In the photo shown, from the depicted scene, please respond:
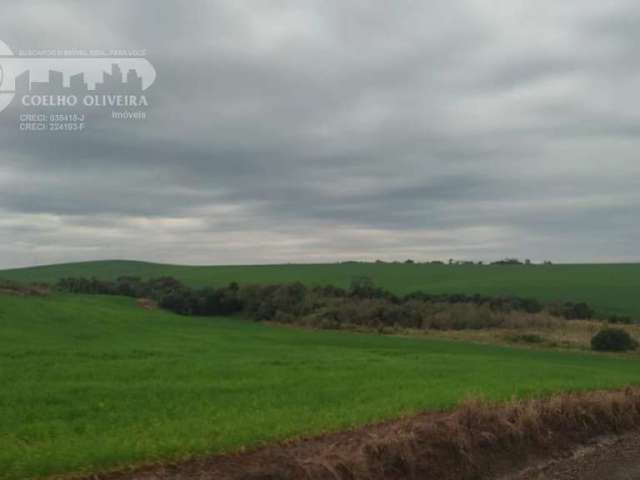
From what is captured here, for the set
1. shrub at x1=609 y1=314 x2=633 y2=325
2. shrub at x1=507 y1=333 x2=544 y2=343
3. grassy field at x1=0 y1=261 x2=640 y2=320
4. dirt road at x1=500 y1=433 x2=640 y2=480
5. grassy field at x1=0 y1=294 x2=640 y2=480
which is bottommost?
shrub at x1=507 y1=333 x2=544 y2=343

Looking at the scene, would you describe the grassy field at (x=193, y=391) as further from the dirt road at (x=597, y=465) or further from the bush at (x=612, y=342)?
the bush at (x=612, y=342)

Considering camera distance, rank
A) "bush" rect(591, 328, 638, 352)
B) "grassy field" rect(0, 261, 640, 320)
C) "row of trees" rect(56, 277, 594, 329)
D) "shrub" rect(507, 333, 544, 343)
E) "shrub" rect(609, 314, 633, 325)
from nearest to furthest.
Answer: "bush" rect(591, 328, 638, 352) < "shrub" rect(507, 333, 544, 343) < "shrub" rect(609, 314, 633, 325) < "row of trees" rect(56, 277, 594, 329) < "grassy field" rect(0, 261, 640, 320)

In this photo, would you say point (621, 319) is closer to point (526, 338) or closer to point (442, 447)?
point (526, 338)

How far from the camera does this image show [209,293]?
73.6 metres

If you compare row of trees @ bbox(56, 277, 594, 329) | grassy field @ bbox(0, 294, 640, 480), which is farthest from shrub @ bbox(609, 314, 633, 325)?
grassy field @ bbox(0, 294, 640, 480)

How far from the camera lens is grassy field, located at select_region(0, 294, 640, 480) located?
11.4 metres

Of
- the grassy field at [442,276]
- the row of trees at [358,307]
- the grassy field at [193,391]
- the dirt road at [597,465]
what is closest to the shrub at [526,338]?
the row of trees at [358,307]

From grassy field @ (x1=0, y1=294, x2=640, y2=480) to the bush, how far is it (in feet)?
32.1

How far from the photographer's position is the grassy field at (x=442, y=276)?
87.1 m

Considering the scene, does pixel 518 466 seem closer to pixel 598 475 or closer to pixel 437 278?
pixel 598 475

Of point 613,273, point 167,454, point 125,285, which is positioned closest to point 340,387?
point 167,454

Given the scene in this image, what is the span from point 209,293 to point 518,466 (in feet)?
199

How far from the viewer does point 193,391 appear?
Answer: 18.0m

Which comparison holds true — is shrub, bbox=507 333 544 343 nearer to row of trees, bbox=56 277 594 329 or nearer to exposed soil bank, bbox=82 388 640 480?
row of trees, bbox=56 277 594 329
